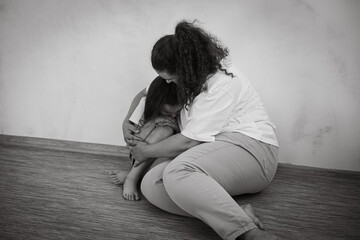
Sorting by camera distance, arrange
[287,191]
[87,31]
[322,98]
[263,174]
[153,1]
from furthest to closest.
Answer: [87,31]
[153,1]
[322,98]
[287,191]
[263,174]

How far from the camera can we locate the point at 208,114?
1557 mm

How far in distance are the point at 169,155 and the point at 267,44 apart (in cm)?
104

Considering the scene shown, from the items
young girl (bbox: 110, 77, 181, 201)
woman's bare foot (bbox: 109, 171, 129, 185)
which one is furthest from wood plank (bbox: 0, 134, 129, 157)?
young girl (bbox: 110, 77, 181, 201)

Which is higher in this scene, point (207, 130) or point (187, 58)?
point (187, 58)

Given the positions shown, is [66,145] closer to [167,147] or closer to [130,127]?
[130,127]

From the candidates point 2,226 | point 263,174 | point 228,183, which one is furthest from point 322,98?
point 2,226

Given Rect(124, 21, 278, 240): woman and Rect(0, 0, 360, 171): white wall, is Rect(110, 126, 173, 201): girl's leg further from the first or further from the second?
Rect(0, 0, 360, 171): white wall

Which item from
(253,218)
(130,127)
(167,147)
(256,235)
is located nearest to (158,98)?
(130,127)

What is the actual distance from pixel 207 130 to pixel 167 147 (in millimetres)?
212

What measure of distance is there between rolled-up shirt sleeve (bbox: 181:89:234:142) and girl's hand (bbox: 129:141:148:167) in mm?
286

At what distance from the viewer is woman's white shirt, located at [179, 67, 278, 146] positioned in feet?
5.14

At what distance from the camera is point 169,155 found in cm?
168

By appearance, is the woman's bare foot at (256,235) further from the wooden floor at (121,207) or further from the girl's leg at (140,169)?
the girl's leg at (140,169)

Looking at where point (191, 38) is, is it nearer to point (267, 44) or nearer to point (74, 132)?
point (267, 44)
